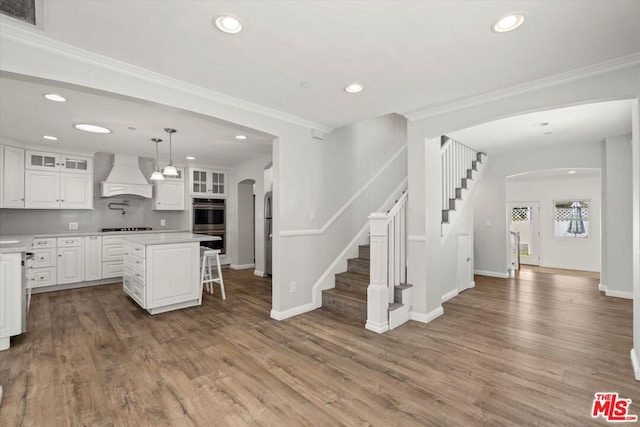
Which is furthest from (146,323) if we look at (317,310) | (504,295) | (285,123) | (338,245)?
(504,295)

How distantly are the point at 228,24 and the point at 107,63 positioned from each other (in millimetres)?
1138

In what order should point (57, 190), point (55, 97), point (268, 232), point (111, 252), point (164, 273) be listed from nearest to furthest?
point (55, 97)
point (164, 273)
point (57, 190)
point (111, 252)
point (268, 232)

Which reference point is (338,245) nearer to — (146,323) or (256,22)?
(146,323)

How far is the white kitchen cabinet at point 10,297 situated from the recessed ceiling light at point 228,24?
3.01 m

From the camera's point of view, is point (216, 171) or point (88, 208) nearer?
point (88, 208)

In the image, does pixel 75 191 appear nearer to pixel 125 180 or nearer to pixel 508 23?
pixel 125 180

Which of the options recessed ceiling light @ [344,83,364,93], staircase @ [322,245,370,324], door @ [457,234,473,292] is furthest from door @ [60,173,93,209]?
door @ [457,234,473,292]

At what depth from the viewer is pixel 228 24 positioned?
187cm

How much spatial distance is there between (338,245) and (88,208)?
4902 mm

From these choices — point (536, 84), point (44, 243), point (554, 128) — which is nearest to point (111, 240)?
point (44, 243)

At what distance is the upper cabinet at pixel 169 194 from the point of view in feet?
20.9

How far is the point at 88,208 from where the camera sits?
5582 mm

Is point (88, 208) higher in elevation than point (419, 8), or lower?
lower

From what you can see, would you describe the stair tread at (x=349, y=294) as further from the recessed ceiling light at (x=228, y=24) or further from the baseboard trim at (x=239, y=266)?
the baseboard trim at (x=239, y=266)
